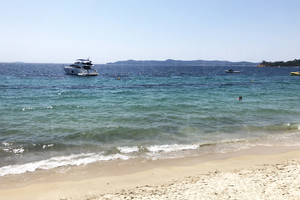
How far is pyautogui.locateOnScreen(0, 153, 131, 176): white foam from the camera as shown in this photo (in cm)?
916

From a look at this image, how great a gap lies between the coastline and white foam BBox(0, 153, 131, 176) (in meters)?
0.43

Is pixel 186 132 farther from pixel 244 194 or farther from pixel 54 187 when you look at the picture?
pixel 54 187

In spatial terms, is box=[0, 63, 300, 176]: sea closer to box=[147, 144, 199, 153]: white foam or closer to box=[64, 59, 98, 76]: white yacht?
box=[147, 144, 199, 153]: white foam

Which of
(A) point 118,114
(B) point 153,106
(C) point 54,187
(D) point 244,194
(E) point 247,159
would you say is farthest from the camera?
(B) point 153,106

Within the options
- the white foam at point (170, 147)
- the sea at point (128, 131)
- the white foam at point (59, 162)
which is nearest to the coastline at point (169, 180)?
the white foam at point (59, 162)

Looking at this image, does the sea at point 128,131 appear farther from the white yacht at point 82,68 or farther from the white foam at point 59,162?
the white yacht at point 82,68

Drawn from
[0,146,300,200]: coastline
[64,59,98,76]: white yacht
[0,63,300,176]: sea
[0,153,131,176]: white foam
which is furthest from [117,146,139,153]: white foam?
[64,59,98,76]: white yacht

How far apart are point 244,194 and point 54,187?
6.12 m

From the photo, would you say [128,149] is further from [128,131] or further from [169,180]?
[169,180]

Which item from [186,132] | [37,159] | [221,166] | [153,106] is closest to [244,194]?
[221,166]

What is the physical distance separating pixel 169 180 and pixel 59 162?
4944 mm

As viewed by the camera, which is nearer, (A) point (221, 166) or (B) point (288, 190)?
(B) point (288, 190)

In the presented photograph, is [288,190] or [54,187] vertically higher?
[288,190]

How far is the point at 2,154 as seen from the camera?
10766mm
